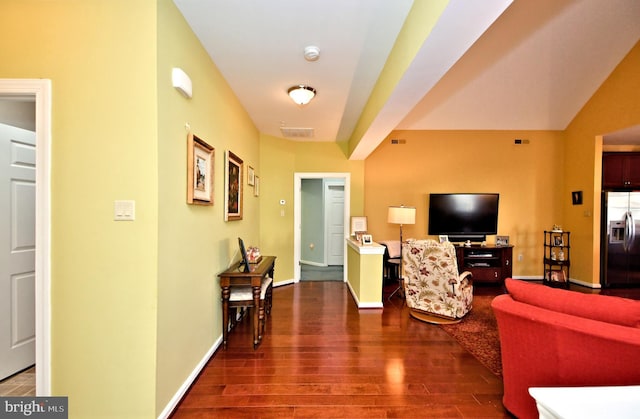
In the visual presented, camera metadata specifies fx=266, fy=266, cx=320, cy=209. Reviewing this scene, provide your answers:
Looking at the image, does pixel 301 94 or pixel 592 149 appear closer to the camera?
pixel 301 94

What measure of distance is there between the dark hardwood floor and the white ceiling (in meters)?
2.31

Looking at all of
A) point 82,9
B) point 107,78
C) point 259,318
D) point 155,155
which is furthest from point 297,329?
point 82,9

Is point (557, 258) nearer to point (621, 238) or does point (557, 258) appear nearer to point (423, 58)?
point (621, 238)

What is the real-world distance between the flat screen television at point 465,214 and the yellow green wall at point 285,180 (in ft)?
4.77

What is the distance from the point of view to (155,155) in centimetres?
157

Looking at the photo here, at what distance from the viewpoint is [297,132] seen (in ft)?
14.8

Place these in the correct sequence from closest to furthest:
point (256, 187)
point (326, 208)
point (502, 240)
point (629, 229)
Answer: point (629, 229) → point (256, 187) → point (502, 240) → point (326, 208)

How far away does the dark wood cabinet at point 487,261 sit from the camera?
468cm

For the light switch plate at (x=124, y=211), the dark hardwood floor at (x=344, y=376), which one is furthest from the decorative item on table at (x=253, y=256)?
the light switch plate at (x=124, y=211)

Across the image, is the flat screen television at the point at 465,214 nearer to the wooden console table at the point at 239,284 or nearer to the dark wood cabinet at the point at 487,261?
the dark wood cabinet at the point at 487,261

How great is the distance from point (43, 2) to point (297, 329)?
3237 mm

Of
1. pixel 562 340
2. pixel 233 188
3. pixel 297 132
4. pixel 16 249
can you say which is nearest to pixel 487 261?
pixel 562 340

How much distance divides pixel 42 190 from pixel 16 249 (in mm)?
1028

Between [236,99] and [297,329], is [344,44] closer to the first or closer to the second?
[236,99]
